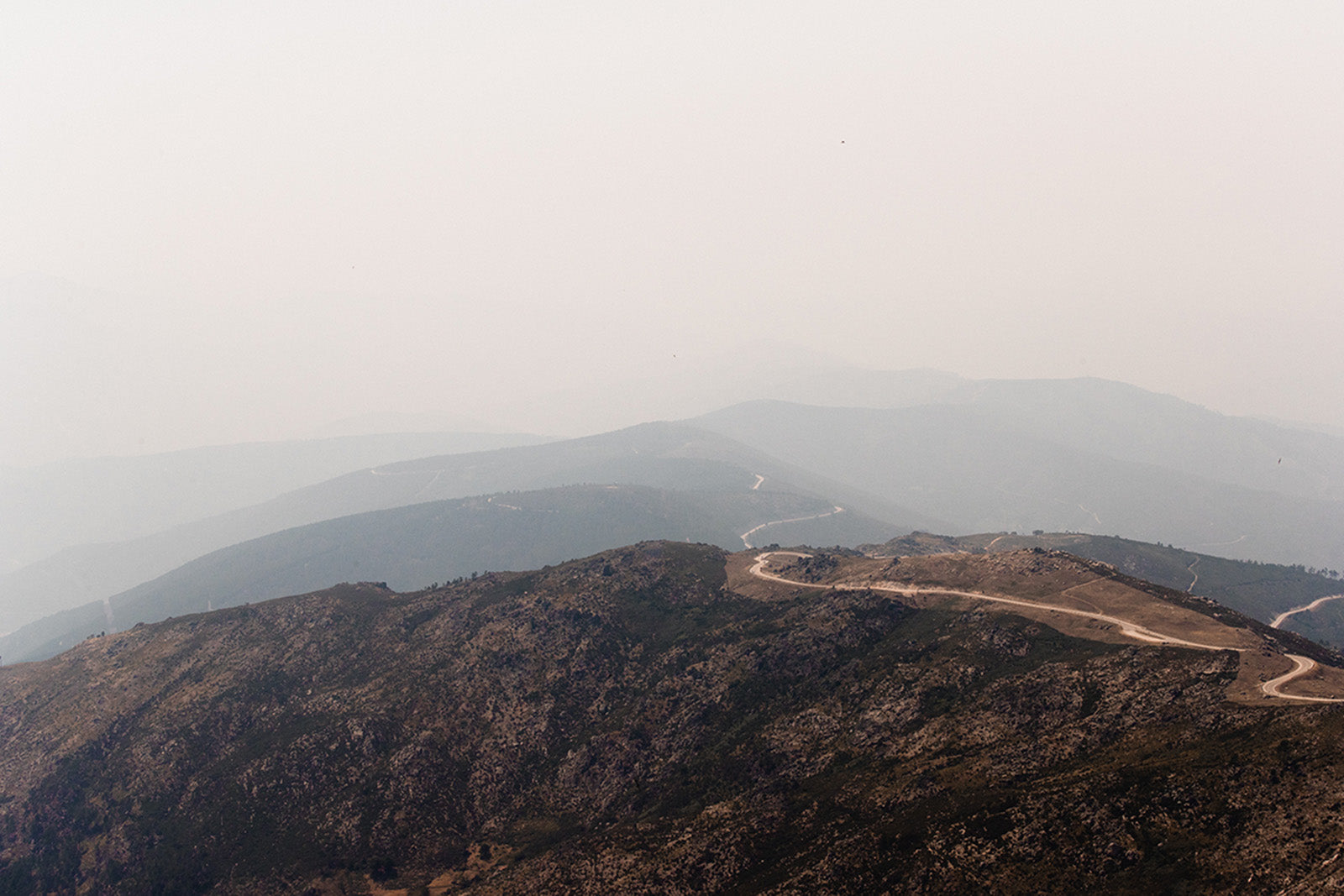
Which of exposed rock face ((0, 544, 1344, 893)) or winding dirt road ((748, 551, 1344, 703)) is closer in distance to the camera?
exposed rock face ((0, 544, 1344, 893))

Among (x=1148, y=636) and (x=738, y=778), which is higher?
(x=1148, y=636)

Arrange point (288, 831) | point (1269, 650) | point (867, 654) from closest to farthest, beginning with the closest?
point (1269, 650) → point (288, 831) → point (867, 654)

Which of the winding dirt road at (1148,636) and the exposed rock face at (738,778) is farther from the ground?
the winding dirt road at (1148,636)

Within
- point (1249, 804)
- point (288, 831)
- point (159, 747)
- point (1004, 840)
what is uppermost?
point (1249, 804)

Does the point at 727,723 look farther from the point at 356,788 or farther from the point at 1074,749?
the point at 356,788

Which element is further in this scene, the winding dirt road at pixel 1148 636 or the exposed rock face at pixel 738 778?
the winding dirt road at pixel 1148 636

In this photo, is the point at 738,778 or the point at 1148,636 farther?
the point at 738,778

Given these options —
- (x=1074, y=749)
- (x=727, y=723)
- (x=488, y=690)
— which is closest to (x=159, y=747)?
(x=488, y=690)

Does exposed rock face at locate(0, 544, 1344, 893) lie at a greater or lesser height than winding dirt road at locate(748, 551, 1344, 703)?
lesser
